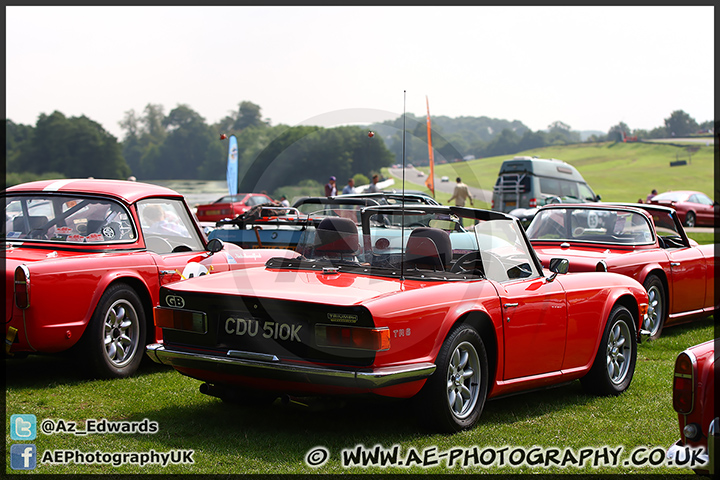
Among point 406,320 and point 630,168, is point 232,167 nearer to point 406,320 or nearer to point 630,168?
point 406,320

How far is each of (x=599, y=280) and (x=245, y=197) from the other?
2610 centimetres

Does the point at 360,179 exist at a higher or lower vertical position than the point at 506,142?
lower

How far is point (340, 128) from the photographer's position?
785 cm

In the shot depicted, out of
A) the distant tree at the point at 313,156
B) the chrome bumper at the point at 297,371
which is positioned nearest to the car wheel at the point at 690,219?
the distant tree at the point at 313,156

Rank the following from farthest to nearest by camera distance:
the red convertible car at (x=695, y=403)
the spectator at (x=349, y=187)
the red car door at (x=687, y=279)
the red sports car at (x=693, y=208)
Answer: the red sports car at (x=693, y=208) → the spectator at (x=349, y=187) → the red car door at (x=687, y=279) → the red convertible car at (x=695, y=403)

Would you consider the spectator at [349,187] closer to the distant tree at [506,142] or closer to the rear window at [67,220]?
the rear window at [67,220]

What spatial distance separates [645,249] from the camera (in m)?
8.74

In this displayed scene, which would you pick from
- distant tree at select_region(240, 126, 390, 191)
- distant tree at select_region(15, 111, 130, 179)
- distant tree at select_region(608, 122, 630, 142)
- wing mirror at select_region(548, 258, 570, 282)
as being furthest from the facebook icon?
distant tree at select_region(608, 122, 630, 142)

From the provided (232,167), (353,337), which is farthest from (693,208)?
(353,337)

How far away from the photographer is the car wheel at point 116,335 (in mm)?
6043

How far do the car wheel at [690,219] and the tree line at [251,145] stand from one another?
8936mm

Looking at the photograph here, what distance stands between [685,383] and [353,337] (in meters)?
1.72

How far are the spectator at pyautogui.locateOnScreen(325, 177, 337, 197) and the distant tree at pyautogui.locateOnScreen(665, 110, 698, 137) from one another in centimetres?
15926

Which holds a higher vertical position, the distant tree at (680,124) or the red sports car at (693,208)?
the distant tree at (680,124)
